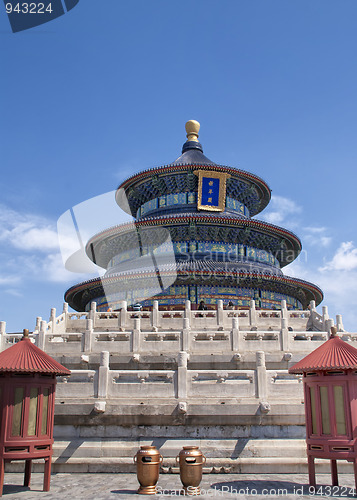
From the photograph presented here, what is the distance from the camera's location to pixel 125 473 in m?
11.5

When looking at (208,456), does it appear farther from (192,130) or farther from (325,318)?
(192,130)

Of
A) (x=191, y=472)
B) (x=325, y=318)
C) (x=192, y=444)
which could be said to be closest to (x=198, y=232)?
(x=325, y=318)

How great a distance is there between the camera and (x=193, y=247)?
34.5 metres

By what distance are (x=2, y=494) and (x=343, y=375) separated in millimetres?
6770

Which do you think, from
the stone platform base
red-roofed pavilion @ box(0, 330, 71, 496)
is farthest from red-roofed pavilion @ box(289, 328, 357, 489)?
red-roofed pavilion @ box(0, 330, 71, 496)

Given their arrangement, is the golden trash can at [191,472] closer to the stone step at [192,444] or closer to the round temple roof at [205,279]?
the stone step at [192,444]

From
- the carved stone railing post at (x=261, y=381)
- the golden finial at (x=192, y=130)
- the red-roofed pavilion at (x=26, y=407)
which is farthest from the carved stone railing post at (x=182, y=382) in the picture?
the golden finial at (x=192, y=130)

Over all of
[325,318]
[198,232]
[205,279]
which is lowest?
[325,318]

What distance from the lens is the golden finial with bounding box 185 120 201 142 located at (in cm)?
4262

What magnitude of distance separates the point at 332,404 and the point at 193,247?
987 inches

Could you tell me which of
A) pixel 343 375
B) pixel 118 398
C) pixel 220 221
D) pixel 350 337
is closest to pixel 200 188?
pixel 220 221

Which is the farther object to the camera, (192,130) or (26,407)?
(192,130)

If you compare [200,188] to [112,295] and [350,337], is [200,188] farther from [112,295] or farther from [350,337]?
[350,337]

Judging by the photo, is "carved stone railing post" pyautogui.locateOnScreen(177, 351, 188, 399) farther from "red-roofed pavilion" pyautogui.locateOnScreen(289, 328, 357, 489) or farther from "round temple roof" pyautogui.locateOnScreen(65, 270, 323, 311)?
"round temple roof" pyautogui.locateOnScreen(65, 270, 323, 311)
